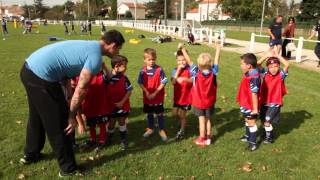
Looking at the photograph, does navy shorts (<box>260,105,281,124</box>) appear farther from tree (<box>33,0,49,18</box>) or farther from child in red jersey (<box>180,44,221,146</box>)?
tree (<box>33,0,49,18</box>)

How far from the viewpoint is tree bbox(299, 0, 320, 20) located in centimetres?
6206

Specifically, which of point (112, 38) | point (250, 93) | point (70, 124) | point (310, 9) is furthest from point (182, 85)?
point (310, 9)

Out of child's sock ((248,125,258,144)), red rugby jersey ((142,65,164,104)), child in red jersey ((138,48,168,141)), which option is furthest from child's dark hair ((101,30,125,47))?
child's sock ((248,125,258,144))

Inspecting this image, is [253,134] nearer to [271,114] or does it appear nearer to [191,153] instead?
[271,114]

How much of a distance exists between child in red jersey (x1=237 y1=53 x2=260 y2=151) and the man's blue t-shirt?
262 centimetres

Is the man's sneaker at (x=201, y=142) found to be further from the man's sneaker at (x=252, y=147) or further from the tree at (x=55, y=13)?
the tree at (x=55, y=13)

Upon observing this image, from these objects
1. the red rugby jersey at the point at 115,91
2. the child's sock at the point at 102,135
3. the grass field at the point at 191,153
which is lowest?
the grass field at the point at 191,153

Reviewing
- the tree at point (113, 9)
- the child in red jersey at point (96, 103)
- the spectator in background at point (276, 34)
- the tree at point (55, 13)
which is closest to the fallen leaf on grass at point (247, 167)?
the child in red jersey at point (96, 103)

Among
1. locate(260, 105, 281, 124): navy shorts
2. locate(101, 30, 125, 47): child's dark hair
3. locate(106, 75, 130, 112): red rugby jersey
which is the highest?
locate(101, 30, 125, 47): child's dark hair

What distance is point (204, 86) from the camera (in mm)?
6113

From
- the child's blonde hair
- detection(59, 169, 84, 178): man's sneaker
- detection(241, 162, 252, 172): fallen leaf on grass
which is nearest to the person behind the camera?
detection(59, 169, 84, 178): man's sneaker

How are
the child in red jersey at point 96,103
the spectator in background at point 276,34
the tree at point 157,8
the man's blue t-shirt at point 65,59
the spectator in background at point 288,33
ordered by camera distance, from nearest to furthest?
the man's blue t-shirt at point 65,59 < the child in red jersey at point 96,103 < the spectator in background at point 276,34 < the spectator in background at point 288,33 < the tree at point 157,8

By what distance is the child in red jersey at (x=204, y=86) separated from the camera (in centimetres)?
604

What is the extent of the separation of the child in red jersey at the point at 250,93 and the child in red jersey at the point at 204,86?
0.49 metres
